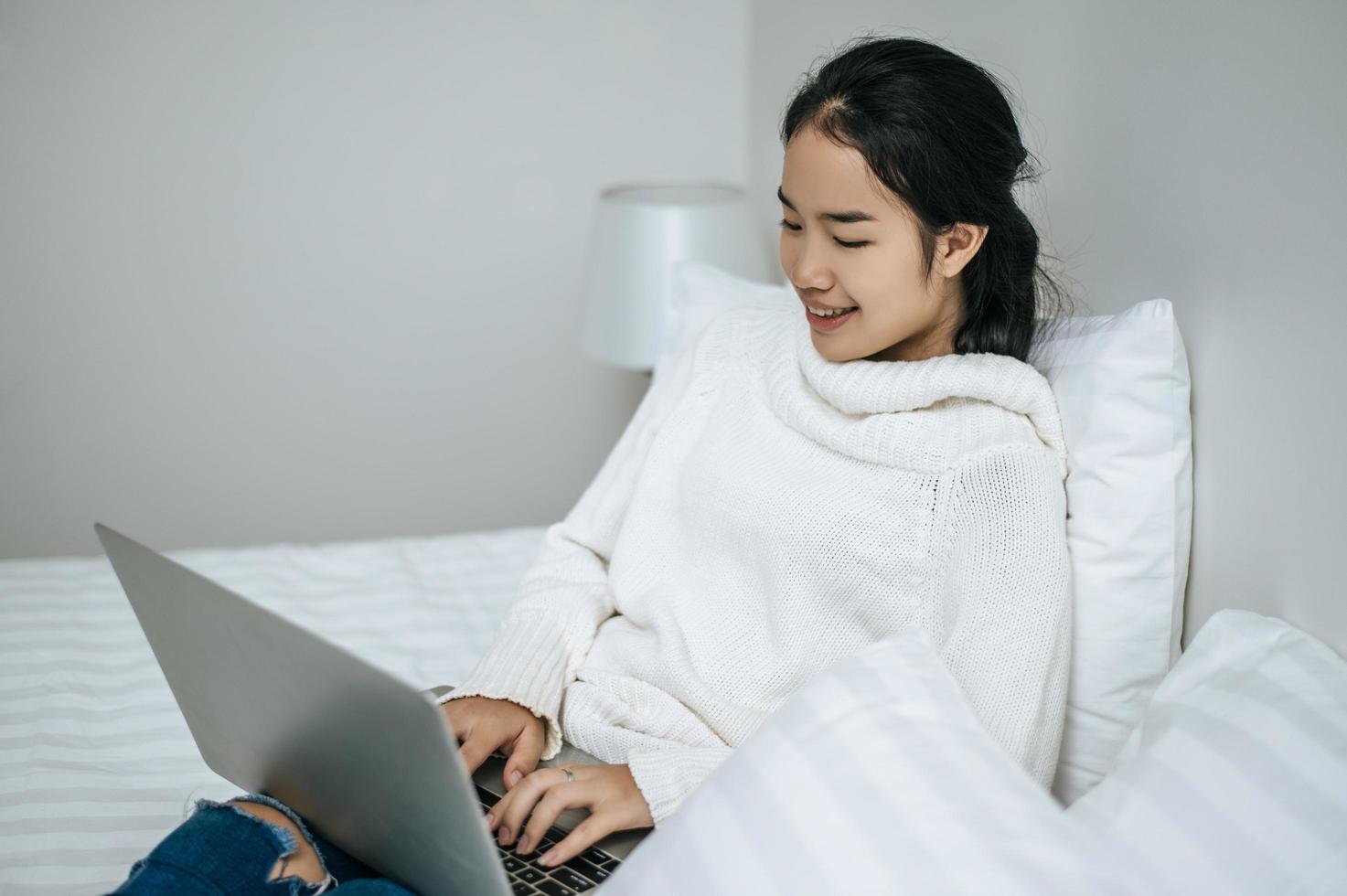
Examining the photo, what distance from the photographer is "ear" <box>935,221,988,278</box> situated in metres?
1.11

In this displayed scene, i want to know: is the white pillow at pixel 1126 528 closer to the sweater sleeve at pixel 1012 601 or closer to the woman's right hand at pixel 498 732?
the sweater sleeve at pixel 1012 601

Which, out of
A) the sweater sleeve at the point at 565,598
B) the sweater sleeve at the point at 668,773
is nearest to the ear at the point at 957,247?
the sweater sleeve at the point at 565,598

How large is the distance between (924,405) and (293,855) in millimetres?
650

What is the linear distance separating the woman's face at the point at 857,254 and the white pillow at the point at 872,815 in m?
0.42

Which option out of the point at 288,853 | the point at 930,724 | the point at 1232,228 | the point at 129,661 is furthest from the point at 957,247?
the point at 129,661

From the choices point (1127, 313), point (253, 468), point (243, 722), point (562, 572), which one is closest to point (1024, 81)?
point (1127, 313)

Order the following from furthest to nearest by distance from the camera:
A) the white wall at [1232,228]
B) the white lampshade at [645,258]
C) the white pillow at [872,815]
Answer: the white lampshade at [645,258] < the white wall at [1232,228] < the white pillow at [872,815]

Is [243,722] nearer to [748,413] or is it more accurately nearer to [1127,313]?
[748,413]

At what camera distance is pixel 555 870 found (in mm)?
950

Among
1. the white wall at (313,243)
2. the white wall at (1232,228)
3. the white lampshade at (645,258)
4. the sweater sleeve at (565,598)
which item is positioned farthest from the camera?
the white wall at (313,243)

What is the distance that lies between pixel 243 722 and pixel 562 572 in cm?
49

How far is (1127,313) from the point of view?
107cm

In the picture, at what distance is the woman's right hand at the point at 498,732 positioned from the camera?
1085mm

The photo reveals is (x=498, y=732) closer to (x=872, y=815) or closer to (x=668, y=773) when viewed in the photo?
(x=668, y=773)
